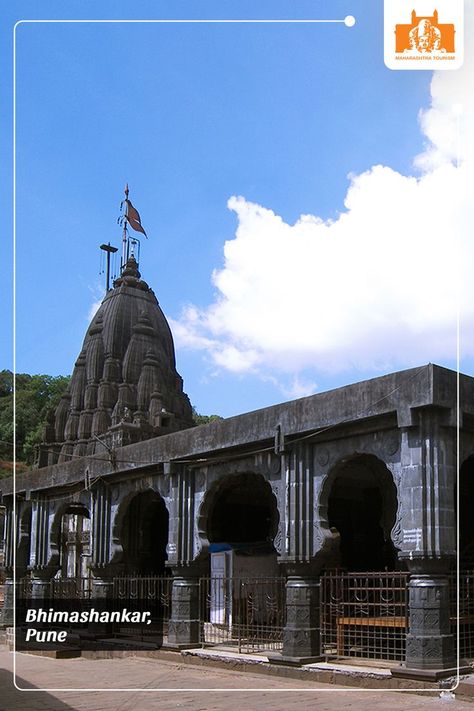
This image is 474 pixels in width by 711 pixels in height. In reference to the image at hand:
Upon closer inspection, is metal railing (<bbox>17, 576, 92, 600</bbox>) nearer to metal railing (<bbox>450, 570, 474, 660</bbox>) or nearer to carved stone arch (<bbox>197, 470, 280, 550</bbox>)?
carved stone arch (<bbox>197, 470, 280, 550</bbox>)

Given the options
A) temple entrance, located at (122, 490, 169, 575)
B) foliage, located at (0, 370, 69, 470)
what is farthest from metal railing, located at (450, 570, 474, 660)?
foliage, located at (0, 370, 69, 470)

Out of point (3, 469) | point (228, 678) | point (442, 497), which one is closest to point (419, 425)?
point (442, 497)

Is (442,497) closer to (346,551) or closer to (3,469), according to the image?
(346,551)

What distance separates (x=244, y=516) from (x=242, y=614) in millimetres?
4544

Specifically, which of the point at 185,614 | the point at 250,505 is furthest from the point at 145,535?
the point at 185,614

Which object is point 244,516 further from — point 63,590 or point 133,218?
point 133,218

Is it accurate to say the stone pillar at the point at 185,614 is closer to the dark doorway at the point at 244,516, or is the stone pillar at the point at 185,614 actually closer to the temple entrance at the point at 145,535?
the dark doorway at the point at 244,516

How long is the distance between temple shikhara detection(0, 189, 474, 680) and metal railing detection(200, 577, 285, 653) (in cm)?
5

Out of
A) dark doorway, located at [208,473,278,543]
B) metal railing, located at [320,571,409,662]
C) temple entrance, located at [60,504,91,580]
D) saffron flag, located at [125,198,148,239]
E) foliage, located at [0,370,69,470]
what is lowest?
temple entrance, located at [60,504,91,580]

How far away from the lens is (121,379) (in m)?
41.1

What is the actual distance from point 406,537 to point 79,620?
13.5m

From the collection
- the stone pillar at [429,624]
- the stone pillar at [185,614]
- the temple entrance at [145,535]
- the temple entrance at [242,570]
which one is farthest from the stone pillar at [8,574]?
the stone pillar at [429,624]

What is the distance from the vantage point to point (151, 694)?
12945 mm

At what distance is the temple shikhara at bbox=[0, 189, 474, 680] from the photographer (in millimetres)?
12984
